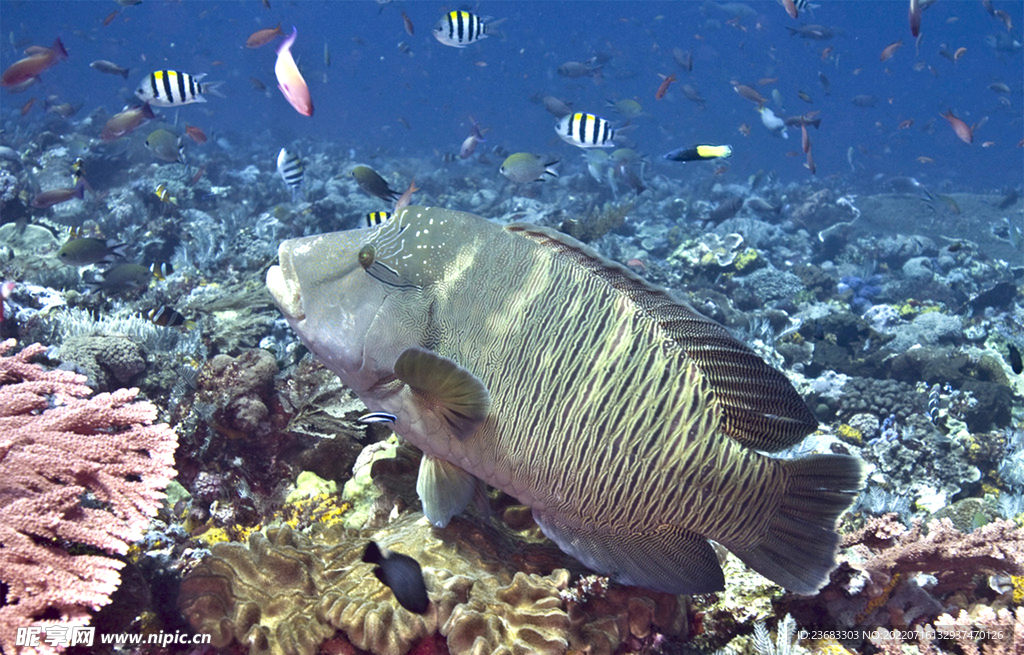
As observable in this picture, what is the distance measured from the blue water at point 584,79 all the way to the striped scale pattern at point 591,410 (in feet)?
186

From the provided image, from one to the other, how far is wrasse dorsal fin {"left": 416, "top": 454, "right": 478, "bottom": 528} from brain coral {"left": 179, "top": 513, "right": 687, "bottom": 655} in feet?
0.87

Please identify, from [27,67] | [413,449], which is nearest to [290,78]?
[413,449]

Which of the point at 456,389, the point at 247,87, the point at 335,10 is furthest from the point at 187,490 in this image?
the point at 335,10

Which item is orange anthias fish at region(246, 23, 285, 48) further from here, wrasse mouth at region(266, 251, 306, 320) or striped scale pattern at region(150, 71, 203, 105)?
wrasse mouth at region(266, 251, 306, 320)

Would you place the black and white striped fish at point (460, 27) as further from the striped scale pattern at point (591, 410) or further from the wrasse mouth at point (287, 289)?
the striped scale pattern at point (591, 410)

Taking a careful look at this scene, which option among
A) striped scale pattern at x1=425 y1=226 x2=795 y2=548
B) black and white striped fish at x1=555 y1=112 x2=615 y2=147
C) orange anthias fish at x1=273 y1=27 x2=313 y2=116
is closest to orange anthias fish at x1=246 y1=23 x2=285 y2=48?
black and white striped fish at x1=555 y1=112 x2=615 y2=147

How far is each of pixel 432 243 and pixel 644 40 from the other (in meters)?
124

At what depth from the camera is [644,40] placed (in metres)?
109

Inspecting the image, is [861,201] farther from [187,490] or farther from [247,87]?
[247,87]

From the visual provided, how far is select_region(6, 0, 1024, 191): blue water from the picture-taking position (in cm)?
6656

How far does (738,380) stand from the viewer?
2.10 metres

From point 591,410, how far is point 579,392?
8 centimetres

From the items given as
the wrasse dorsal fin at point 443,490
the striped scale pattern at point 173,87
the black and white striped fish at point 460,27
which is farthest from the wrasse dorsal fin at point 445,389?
the black and white striped fish at point 460,27

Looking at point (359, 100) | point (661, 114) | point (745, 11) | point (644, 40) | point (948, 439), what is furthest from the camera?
point (644, 40)
